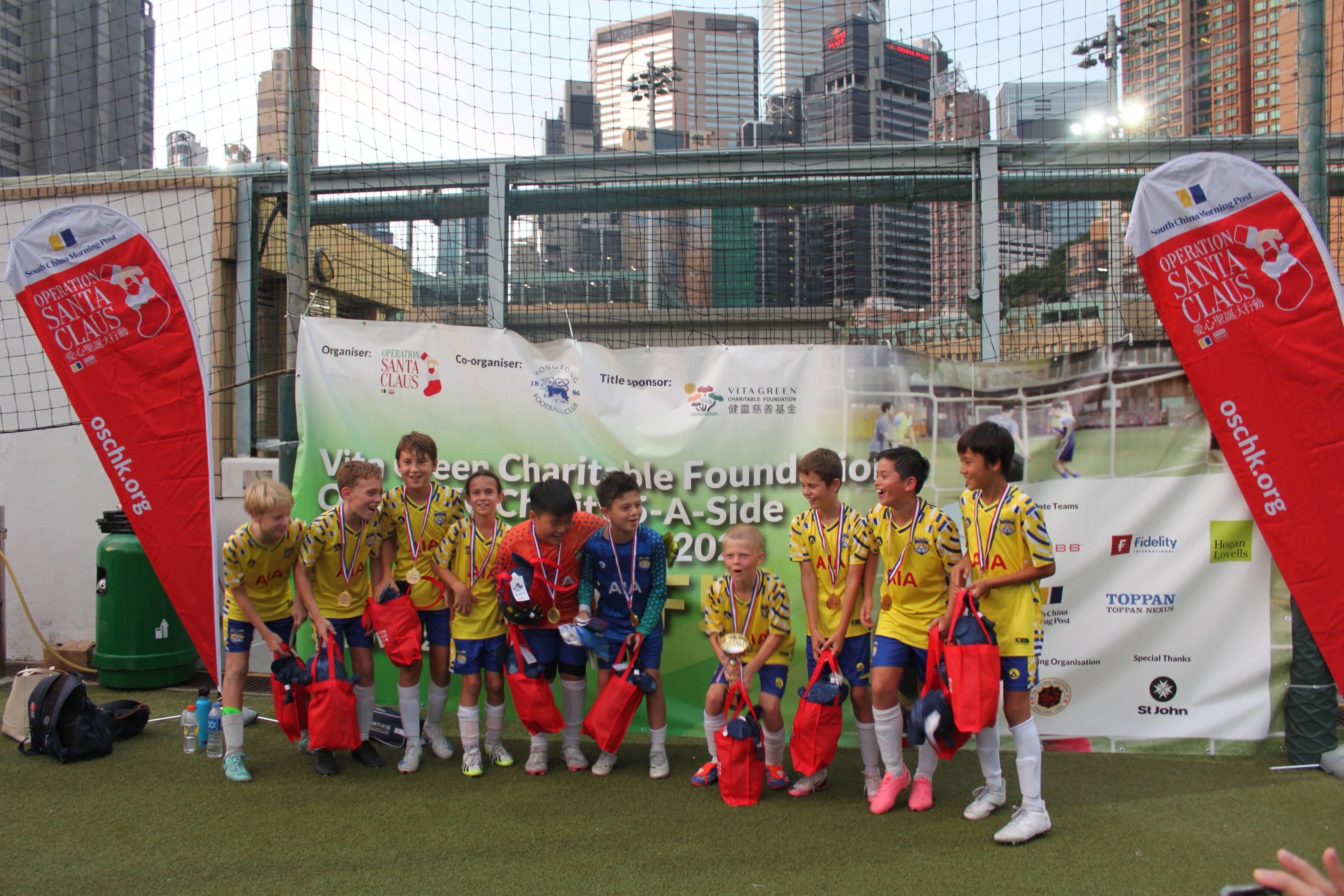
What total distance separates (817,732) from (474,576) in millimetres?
1664

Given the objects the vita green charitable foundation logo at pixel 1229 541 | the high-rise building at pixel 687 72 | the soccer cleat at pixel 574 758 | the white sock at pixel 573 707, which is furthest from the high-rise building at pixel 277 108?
the vita green charitable foundation logo at pixel 1229 541

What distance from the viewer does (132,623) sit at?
5055 mm

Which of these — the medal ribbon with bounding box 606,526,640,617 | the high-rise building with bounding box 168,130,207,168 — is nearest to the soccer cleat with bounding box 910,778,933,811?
the medal ribbon with bounding box 606,526,640,617

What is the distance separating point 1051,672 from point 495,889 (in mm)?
→ 2737

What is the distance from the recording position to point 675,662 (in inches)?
173

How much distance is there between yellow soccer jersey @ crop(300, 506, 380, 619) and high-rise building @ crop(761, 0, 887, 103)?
10.9 feet

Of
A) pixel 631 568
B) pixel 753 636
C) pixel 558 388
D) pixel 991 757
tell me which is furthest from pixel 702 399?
pixel 991 757

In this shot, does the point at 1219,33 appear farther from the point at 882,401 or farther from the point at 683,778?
the point at 683,778

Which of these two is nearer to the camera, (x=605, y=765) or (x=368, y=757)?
(x=605, y=765)

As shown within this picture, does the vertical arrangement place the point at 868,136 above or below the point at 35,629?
above

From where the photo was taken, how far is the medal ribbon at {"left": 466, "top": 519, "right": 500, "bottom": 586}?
4.01 m

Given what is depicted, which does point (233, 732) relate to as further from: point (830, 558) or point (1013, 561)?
point (1013, 561)

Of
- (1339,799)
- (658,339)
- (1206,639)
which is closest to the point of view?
(1339,799)

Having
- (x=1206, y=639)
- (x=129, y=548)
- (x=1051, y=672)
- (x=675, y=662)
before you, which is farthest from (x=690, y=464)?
(x=129, y=548)
